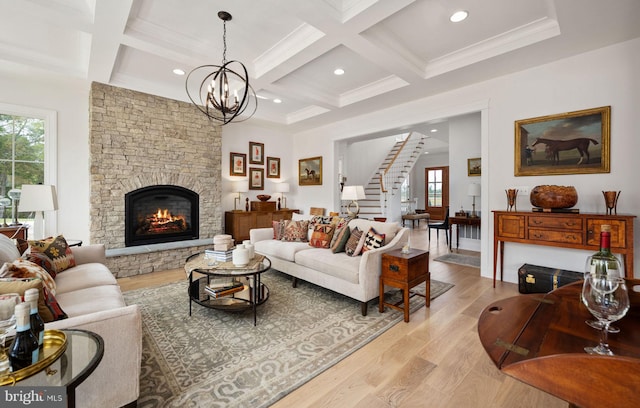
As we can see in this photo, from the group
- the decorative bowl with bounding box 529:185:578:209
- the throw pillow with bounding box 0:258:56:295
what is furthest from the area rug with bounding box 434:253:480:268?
the throw pillow with bounding box 0:258:56:295

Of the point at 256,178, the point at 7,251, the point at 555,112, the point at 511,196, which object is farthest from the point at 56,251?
the point at 555,112

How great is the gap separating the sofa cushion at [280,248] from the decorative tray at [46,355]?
2633 mm

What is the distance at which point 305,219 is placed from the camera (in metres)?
4.60

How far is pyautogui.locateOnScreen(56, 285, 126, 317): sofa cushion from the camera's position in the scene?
1.87 metres

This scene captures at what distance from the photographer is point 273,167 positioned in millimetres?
7102

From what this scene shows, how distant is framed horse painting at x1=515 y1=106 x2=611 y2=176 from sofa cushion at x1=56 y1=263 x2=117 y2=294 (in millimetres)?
4932

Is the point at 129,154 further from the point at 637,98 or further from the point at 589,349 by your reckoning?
the point at 637,98

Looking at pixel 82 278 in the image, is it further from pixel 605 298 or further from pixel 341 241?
pixel 605 298

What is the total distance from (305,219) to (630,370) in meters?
4.08

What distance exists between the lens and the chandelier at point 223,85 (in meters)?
2.81

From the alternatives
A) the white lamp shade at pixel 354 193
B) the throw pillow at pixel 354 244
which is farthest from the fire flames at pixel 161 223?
the throw pillow at pixel 354 244

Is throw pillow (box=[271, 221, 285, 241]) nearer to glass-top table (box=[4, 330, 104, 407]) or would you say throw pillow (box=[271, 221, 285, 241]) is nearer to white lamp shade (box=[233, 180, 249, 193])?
white lamp shade (box=[233, 180, 249, 193])

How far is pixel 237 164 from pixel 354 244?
13.3 feet

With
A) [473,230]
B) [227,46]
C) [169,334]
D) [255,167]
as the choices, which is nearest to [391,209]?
[473,230]
